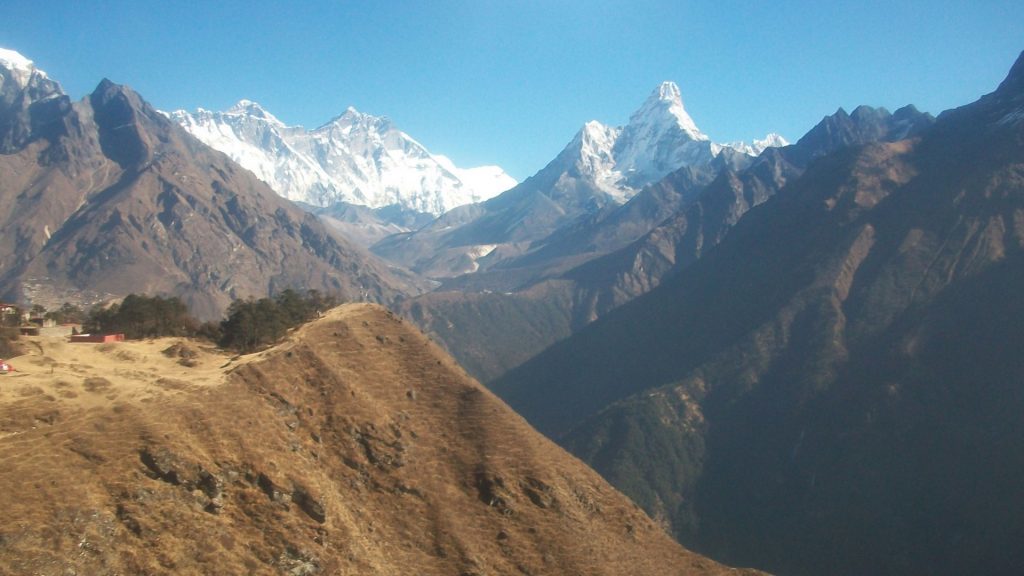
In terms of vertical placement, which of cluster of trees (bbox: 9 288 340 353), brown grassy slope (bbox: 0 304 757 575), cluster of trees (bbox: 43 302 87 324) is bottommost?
brown grassy slope (bbox: 0 304 757 575)

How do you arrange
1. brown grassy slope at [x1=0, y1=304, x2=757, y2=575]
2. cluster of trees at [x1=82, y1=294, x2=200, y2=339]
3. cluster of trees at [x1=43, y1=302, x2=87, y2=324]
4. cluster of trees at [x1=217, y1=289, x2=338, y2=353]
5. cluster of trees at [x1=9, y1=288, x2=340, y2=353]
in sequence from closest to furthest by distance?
brown grassy slope at [x1=0, y1=304, x2=757, y2=575] < cluster of trees at [x1=217, y1=289, x2=338, y2=353] < cluster of trees at [x1=9, y1=288, x2=340, y2=353] < cluster of trees at [x1=82, y1=294, x2=200, y2=339] < cluster of trees at [x1=43, y1=302, x2=87, y2=324]

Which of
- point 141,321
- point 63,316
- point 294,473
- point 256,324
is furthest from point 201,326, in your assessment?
point 294,473

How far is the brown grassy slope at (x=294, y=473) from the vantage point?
49188mm

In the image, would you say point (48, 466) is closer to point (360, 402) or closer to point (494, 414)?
point (360, 402)

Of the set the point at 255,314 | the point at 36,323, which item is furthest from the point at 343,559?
the point at 36,323

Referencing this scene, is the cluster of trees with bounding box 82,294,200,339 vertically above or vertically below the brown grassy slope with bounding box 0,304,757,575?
above

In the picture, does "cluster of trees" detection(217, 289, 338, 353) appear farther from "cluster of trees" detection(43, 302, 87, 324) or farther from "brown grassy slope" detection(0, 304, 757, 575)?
"cluster of trees" detection(43, 302, 87, 324)

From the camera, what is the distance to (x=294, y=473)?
6238 centimetres

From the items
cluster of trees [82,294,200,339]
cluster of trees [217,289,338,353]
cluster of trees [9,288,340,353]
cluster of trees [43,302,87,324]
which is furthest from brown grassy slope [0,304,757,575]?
cluster of trees [43,302,87,324]

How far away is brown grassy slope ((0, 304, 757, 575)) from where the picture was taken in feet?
161

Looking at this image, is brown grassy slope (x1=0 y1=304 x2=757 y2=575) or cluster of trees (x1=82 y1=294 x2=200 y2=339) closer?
brown grassy slope (x1=0 y1=304 x2=757 y2=575)

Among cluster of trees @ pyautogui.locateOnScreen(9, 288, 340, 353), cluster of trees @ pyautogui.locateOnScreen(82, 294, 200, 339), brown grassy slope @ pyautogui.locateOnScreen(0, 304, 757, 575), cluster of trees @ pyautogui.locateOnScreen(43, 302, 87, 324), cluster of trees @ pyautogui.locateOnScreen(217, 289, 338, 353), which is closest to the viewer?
brown grassy slope @ pyautogui.locateOnScreen(0, 304, 757, 575)

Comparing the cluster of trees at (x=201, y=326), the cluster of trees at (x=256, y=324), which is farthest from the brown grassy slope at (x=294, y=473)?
the cluster of trees at (x=201, y=326)

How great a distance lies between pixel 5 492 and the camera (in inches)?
1839
